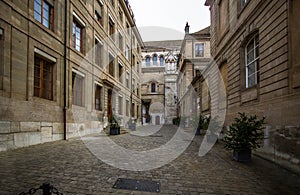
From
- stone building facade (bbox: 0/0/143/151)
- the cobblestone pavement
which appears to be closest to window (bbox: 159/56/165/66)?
stone building facade (bbox: 0/0/143/151)

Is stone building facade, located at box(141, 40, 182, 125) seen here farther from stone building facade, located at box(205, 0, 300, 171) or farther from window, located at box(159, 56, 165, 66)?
stone building facade, located at box(205, 0, 300, 171)

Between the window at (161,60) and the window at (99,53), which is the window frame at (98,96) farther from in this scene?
→ the window at (161,60)

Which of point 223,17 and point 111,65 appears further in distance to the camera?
point 111,65

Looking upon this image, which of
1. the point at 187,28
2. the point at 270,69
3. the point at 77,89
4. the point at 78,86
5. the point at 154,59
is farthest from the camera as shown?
the point at 154,59

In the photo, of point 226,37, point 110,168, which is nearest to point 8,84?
point 110,168

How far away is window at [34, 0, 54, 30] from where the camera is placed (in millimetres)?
7573

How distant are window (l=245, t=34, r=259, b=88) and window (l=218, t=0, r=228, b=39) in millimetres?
2800

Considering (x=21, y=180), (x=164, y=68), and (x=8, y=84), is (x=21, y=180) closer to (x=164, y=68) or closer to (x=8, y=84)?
(x=8, y=84)

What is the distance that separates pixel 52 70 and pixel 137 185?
7575 mm

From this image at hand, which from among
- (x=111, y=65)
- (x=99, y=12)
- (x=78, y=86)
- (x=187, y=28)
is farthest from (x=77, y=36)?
(x=187, y=28)

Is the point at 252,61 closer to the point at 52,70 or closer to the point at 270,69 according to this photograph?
the point at 270,69

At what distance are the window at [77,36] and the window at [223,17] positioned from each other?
8.49 m

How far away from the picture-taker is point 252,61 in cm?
673

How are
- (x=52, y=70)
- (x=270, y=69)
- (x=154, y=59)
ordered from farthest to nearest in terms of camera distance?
(x=154, y=59)
(x=52, y=70)
(x=270, y=69)
